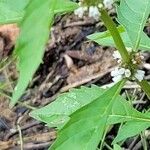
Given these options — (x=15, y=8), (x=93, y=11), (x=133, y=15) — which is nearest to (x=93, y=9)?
(x=93, y=11)

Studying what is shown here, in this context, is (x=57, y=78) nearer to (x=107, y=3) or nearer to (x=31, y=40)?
(x=107, y=3)

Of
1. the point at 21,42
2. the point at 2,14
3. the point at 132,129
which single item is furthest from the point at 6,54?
the point at 21,42

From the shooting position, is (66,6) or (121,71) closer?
(66,6)

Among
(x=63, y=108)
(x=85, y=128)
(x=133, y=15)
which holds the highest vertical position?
(x=133, y=15)

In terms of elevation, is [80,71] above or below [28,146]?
above

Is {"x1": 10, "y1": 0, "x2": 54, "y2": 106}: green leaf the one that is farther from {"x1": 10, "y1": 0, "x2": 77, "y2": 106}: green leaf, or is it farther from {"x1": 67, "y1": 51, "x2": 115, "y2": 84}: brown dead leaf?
{"x1": 67, "y1": 51, "x2": 115, "y2": 84}: brown dead leaf

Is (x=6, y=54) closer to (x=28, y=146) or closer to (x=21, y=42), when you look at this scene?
(x=28, y=146)

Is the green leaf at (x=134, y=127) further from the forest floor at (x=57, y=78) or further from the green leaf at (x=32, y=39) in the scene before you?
the green leaf at (x=32, y=39)
